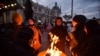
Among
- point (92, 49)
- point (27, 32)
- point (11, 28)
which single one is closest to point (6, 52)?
point (27, 32)

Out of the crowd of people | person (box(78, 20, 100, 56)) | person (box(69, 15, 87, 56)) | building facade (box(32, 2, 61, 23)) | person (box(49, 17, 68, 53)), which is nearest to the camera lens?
the crowd of people

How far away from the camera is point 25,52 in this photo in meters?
3.65

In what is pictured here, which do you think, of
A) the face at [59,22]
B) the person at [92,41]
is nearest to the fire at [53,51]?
the face at [59,22]

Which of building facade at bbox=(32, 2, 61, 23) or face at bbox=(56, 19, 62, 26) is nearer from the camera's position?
face at bbox=(56, 19, 62, 26)

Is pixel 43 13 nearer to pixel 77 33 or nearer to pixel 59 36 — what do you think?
pixel 59 36

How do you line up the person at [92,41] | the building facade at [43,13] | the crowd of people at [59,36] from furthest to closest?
the building facade at [43,13] < the person at [92,41] < the crowd of people at [59,36]

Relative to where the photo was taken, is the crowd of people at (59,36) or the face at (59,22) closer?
the crowd of people at (59,36)

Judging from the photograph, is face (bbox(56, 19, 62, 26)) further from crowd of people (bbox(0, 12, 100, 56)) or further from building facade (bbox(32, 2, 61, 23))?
building facade (bbox(32, 2, 61, 23))

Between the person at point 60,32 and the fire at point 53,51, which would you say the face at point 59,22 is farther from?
the fire at point 53,51

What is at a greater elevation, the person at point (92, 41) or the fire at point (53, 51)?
the person at point (92, 41)

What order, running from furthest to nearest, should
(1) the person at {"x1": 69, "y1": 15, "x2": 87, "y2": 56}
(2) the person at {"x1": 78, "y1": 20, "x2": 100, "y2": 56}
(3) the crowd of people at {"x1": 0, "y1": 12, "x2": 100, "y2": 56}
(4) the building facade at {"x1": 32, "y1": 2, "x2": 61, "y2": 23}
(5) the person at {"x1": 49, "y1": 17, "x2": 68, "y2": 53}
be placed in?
(4) the building facade at {"x1": 32, "y1": 2, "x2": 61, "y2": 23} → (5) the person at {"x1": 49, "y1": 17, "x2": 68, "y2": 53} → (1) the person at {"x1": 69, "y1": 15, "x2": 87, "y2": 56} → (2) the person at {"x1": 78, "y1": 20, "x2": 100, "y2": 56} → (3) the crowd of people at {"x1": 0, "y1": 12, "x2": 100, "y2": 56}

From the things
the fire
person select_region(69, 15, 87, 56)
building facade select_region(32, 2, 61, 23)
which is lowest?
building facade select_region(32, 2, 61, 23)

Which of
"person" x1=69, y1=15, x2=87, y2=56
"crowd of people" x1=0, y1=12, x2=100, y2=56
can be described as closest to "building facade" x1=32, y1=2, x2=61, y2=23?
"crowd of people" x1=0, y1=12, x2=100, y2=56

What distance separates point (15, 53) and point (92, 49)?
2.03m
